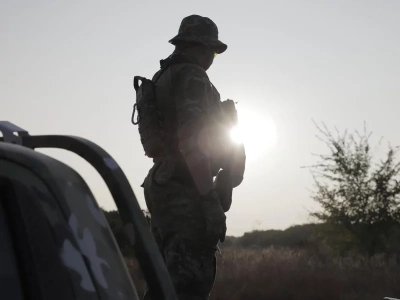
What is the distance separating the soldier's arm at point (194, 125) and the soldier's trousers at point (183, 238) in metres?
0.15

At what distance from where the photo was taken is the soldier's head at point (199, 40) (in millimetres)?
5277

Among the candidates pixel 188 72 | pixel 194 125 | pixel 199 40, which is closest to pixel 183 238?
pixel 194 125

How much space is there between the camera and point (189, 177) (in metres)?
5.00

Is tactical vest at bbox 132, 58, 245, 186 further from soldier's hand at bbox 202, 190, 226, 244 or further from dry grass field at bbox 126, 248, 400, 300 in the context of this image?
dry grass field at bbox 126, 248, 400, 300

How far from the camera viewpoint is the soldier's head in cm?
528

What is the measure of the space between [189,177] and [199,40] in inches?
37.5

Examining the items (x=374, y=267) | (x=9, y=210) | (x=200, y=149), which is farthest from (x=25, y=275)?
(x=374, y=267)

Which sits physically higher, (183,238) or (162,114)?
(162,114)

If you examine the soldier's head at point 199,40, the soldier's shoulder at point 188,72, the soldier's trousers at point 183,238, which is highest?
the soldier's head at point 199,40

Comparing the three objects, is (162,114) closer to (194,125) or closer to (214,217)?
(194,125)

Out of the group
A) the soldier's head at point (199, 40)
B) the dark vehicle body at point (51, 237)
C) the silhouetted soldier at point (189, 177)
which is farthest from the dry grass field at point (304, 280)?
the dark vehicle body at point (51, 237)

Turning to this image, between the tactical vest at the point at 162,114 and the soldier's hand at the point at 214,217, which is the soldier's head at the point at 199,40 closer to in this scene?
the tactical vest at the point at 162,114

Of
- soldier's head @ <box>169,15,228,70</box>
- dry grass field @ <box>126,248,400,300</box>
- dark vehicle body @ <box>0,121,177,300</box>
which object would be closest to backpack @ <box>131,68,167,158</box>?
soldier's head @ <box>169,15,228,70</box>

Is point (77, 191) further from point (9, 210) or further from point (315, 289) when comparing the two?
point (315, 289)
